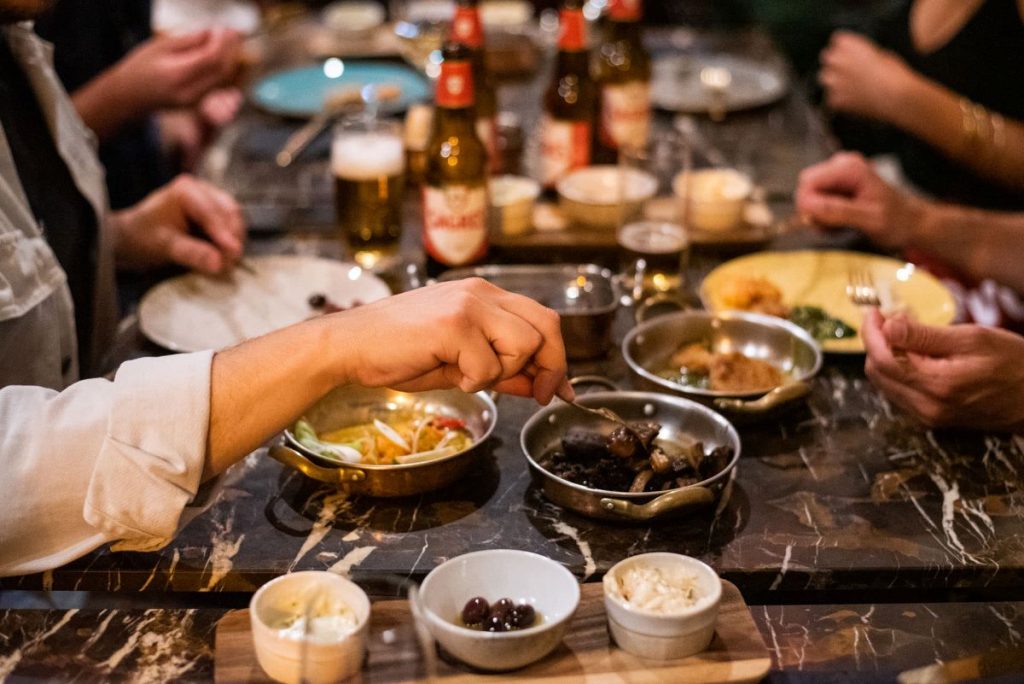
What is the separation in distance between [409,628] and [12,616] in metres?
0.62

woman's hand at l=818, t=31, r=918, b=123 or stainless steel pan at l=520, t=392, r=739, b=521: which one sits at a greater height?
woman's hand at l=818, t=31, r=918, b=123

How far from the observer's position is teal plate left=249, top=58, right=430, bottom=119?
326 cm

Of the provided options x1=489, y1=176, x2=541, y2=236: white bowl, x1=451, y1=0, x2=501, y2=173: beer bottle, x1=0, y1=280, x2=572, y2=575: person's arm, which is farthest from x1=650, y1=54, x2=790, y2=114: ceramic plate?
x1=0, y1=280, x2=572, y2=575: person's arm

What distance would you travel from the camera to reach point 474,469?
1655 millimetres

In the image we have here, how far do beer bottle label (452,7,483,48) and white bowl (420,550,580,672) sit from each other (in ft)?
4.39

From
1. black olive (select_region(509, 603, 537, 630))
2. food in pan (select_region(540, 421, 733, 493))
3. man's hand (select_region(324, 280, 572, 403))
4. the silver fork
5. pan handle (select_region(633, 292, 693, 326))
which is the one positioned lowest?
pan handle (select_region(633, 292, 693, 326))

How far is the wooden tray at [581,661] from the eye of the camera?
1.23 metres

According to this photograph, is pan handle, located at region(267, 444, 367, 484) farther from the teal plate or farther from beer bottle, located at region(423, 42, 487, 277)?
the teal plate

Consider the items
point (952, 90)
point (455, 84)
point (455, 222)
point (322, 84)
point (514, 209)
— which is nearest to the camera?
point (455, 84)

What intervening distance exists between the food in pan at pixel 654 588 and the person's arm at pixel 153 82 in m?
2.16

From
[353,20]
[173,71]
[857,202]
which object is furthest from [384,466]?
[353,20]

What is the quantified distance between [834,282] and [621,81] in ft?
2.62

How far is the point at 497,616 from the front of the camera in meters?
1.25

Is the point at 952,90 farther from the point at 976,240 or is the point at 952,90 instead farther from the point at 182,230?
the point at 182,230
